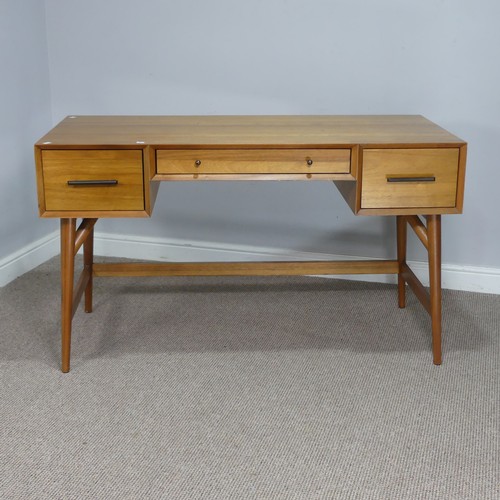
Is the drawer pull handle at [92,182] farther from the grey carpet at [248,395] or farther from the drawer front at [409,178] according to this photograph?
the drawer front at [409,178]

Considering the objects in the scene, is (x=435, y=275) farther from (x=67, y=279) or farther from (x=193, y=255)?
(x=193, y=255)

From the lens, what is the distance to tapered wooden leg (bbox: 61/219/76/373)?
2.37 meters

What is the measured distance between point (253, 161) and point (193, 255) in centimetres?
125

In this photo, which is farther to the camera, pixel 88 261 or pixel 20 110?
pixel 20 110

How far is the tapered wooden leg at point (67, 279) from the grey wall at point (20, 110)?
0.93 meters

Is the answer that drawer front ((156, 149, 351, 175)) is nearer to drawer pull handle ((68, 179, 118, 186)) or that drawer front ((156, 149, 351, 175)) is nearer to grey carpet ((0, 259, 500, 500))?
drawer pull handle ((68, 179, 118, 186))

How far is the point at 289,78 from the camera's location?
3135mm

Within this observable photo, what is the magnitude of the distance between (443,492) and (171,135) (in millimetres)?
1308

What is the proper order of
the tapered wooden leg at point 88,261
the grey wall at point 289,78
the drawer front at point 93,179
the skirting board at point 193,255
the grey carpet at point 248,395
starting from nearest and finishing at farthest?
the grey carpet at point 248,395 < the drawer front at point 93,179 < the tapered wooden leg at point 88,261 < the grey wall at point 289,78 < the skirting board at point 193,255

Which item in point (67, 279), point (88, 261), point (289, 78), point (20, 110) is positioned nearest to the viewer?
point (67, 279)

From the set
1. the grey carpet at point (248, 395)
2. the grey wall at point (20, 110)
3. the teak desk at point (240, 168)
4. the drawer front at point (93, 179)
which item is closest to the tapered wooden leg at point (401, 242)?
the grey carpet at point (248, 395)

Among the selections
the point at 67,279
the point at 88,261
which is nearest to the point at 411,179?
the point at 67,279

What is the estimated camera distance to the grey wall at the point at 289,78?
2969mm

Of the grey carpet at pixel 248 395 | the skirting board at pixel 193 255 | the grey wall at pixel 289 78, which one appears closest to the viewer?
the grey carpet at pixel 248 395
